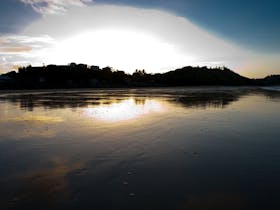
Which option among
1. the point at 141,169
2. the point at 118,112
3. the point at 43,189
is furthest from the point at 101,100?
the point at 43,189

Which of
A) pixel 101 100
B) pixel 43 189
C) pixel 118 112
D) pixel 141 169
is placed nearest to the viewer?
pixel 43 189

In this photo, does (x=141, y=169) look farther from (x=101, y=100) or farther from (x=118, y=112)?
(x=101, y=100)

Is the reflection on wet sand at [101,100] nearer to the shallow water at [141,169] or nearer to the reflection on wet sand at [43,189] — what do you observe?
the shallow water at [141,169]

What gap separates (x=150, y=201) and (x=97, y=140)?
17.7 ft

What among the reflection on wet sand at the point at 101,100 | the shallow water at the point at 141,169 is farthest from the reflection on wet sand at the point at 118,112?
the shallow water at the point at 141,169

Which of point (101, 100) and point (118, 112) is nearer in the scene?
point (118, 112)

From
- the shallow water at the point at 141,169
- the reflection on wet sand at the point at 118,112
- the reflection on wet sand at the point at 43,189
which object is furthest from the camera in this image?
the reflection on wet sand at the point at 118,112

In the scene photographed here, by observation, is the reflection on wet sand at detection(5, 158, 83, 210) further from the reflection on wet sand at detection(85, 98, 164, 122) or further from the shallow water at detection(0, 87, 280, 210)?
the reflection on wet sand at detection(85, 98, 164, 122)

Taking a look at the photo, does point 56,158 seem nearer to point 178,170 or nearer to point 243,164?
point 178,170

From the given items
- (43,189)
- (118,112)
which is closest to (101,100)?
(118,112)

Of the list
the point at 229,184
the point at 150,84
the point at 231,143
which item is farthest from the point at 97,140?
the point at 150,84

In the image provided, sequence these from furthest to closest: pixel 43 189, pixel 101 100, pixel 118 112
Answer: pixel 101 100, pixel 118 112, pixel 43 189

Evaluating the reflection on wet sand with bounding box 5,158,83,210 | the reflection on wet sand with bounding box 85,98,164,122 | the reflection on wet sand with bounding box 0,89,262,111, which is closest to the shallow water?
the reflection on wet sand with bounding box 5,158,83,210

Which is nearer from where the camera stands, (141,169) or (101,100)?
(141,169)
